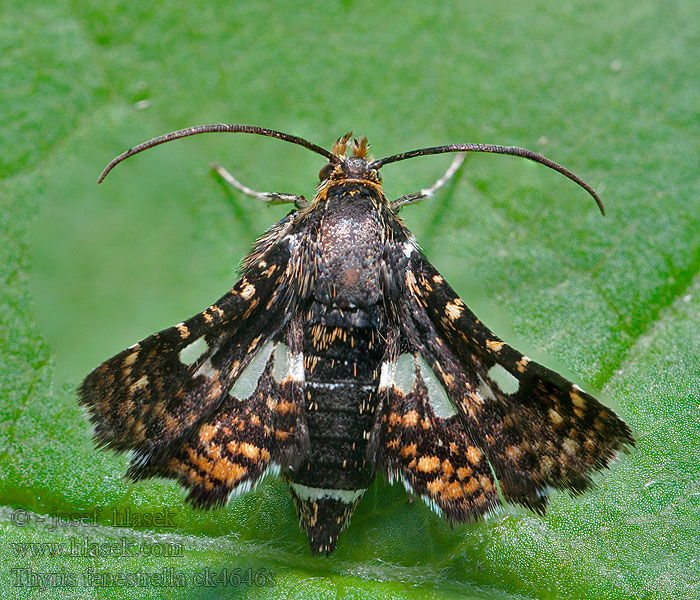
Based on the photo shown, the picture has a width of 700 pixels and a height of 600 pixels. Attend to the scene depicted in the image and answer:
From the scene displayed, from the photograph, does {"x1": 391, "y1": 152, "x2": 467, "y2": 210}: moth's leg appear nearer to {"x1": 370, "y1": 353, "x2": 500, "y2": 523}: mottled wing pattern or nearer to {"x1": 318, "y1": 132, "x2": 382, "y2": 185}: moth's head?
{"x1": 318, "y1": 132, "x2": 382, "y2": 185}: moth's head

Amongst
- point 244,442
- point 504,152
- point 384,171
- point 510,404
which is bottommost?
point 244,442

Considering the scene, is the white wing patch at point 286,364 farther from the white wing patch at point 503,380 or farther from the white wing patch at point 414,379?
the white wing patch at point 503,380

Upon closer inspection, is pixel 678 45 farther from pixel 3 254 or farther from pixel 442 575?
pixel 3 254

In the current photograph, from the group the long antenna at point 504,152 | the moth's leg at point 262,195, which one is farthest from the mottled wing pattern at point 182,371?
the long antenna at point 504,152

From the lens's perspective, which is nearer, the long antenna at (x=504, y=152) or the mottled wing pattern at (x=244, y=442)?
the mottled wing pattern at (x=244, y=442)

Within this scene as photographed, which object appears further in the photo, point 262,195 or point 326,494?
point 262,195

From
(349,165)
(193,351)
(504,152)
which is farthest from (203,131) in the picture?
(504,152)

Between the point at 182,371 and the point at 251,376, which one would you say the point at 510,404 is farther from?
the point at 182,371
